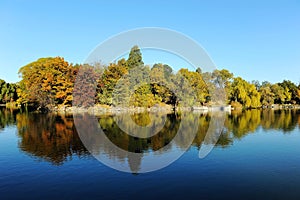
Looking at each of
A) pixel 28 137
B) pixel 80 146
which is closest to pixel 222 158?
pixel 80 146

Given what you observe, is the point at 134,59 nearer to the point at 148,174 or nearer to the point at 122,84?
the point at 122,84

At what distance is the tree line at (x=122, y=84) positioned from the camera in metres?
77.3

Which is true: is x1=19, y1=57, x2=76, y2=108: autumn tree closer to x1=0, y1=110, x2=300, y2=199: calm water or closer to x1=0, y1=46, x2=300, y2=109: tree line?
x1=0, y1=46, x2=300, y2=109: tree line

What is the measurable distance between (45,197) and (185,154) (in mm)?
16094

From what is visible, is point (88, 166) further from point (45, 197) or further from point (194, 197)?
point (194, 197)

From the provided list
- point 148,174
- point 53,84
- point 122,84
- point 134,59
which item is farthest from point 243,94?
point 148,174

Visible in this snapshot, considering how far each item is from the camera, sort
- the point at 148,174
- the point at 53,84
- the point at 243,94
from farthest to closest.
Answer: the point at 243,94 → the point at 53,84 → the point at 148,174

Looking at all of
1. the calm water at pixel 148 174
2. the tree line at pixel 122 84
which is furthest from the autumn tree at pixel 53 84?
the calm water at pixel 148 174

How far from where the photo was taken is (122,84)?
3076 inches

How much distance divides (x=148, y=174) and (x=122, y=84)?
57.9 meters

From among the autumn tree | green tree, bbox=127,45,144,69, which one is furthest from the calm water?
green tree, bbox=127,45,144,69

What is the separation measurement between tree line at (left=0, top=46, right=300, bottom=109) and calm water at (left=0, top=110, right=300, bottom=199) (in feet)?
141

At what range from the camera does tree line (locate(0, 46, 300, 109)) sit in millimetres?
77312

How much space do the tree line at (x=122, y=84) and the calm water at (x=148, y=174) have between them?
42832 mm
